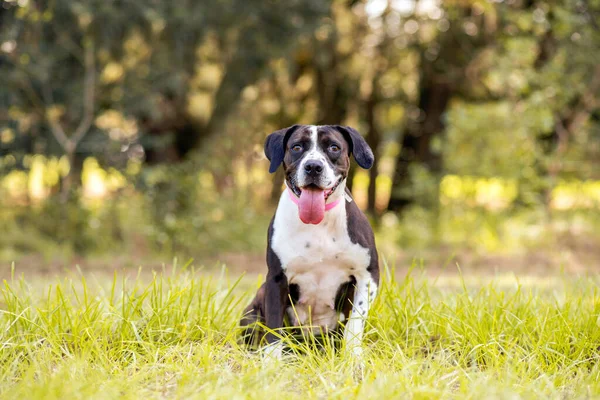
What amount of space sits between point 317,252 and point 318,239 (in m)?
0.07

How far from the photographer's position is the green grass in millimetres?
3199

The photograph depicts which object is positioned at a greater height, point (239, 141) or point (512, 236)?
point (239, 141)

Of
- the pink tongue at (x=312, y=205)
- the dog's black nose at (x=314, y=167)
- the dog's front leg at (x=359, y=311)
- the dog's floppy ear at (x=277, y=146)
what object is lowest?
the dog's front leg at (x=359, y=311)

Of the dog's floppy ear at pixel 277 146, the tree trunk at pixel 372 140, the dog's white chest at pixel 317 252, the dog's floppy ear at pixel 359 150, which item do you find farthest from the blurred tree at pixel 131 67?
the dog's white chest at pixel 317 252

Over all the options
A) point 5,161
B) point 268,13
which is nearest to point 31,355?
point 5,161

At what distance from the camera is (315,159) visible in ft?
12.1

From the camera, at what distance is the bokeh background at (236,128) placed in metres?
9.59

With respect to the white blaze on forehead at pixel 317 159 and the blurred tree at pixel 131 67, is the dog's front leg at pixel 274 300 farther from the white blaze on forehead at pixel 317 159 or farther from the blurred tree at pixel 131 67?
the blurred tree at pixel 131 67

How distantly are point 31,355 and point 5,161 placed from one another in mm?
6567

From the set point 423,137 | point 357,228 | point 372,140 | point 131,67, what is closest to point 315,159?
point 357,228

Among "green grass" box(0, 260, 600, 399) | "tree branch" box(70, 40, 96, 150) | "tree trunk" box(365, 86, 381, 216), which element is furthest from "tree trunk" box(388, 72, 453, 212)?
"green grass" box(0, 260, 600, 399)

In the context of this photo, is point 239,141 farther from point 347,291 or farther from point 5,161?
point 347,291

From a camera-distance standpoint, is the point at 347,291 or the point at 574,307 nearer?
the point at 347,291

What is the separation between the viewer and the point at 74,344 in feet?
12.8
